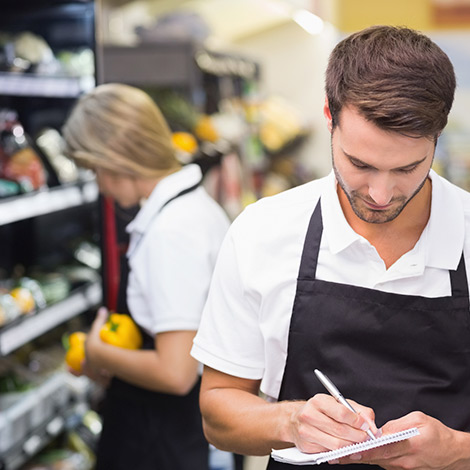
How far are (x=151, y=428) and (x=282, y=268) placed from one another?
3.33 ft

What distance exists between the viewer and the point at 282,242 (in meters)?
1.60

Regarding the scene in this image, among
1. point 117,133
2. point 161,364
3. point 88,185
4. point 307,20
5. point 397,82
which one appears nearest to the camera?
point 397,82

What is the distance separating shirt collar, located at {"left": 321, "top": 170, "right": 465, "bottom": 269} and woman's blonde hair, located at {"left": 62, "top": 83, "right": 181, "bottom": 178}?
33.9 inches

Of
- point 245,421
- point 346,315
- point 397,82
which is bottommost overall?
point 245,421

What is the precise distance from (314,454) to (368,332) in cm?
28

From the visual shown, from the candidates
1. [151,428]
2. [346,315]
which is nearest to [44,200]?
[151,428]

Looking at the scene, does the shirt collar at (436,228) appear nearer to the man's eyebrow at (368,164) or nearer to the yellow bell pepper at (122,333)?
the man's eyebrow at (368,164)

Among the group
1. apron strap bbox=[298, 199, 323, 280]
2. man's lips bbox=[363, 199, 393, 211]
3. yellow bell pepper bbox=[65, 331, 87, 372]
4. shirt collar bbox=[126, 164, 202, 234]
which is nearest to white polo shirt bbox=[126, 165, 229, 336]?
shirt collar bbox=[126, 164, 202, 234]

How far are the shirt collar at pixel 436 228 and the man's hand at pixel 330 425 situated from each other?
32 centimetres

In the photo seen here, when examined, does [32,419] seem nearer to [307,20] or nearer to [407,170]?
[407,170]

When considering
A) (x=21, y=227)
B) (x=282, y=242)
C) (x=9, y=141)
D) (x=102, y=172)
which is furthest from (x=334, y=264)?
(x=21, y=227)

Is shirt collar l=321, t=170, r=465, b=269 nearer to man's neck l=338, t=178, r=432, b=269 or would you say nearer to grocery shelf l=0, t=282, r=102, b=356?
man's neck l=338, t=178, r=432, b=269

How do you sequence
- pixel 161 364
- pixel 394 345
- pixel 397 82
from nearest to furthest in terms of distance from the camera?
pixel 397 82 < pixel 394 345 < pixel 161 364

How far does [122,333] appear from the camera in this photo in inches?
92.1
